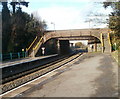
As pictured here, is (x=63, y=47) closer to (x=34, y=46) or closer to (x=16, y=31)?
(x=34, y=46)

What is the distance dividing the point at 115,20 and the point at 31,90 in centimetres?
591

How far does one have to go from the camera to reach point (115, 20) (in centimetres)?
1090

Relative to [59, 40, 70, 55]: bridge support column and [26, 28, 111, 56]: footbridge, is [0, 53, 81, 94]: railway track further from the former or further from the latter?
[59, 40, 70, 55]: bridge support column

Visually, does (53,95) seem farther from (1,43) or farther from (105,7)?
(1,43)

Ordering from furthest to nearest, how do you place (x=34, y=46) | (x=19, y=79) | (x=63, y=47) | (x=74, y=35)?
(x=63, y=47) → (x=34, y=46) → (x=74, y=35) → (x=19, y=79)

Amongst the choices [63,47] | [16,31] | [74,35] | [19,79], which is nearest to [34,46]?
[16,31]

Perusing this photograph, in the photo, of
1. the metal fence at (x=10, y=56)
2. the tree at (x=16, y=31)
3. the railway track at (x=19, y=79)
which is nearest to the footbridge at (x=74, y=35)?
the tree at (x=16, y=31)

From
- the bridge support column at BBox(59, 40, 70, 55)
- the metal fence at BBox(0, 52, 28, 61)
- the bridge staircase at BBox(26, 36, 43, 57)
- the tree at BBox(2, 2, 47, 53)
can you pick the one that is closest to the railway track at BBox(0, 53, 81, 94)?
the metal fence at BBox(0, 52, 28, 61)

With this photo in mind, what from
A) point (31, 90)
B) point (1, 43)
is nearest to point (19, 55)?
point (1, 43)

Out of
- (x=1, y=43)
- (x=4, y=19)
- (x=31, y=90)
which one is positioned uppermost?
(x=4, y=19)

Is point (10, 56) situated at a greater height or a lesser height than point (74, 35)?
lesser

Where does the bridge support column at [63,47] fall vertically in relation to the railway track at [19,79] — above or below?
above

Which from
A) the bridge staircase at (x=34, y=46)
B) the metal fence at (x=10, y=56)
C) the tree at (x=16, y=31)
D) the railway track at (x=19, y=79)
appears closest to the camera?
the railway track at (x=19, y=79)

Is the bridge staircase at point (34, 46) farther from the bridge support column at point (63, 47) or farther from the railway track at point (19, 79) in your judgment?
the railway track at point (19, 79)
